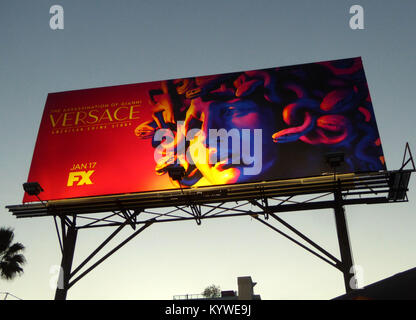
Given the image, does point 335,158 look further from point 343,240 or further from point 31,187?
point 31,187

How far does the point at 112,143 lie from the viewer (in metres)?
13.0

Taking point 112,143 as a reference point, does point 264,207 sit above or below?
below

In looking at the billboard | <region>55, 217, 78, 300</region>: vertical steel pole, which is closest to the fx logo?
the billboard

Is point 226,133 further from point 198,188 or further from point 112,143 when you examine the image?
point 112,143

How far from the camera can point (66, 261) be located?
11805mm

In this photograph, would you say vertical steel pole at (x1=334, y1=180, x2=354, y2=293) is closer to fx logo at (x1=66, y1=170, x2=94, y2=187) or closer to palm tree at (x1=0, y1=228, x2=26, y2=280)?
fx logo at (x1=66, y1=170, x2=94, y2=187)

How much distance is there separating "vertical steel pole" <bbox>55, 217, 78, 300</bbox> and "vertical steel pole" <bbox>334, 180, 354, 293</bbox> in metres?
7.96

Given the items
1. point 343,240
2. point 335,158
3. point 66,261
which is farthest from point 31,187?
point 343,240

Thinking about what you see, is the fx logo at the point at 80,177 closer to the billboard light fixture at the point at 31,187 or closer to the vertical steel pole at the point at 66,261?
the vertical steel pole at the point at 66,261

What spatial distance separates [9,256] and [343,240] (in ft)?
42.7

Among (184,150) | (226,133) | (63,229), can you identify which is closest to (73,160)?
(63,229)

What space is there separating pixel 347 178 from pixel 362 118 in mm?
2064

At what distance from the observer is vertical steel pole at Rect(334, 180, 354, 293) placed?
991 centimetres
